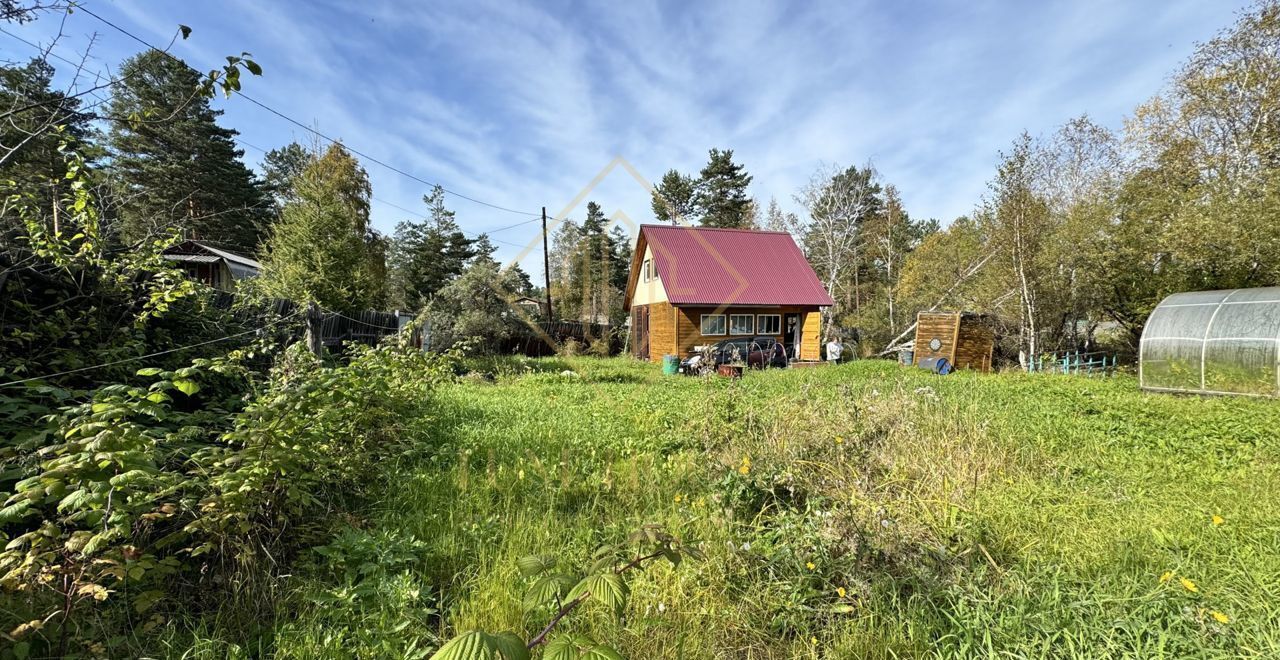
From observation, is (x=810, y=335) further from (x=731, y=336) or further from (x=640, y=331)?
(x=640, y=331)

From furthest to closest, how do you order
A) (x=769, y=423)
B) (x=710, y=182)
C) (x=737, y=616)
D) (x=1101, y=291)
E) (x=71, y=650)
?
1. (x=710, y=182)
2. (x=1101, y=291)
3. (x=769, y=423)
4. (x=737, y=616)
5. (x=71, y=650)

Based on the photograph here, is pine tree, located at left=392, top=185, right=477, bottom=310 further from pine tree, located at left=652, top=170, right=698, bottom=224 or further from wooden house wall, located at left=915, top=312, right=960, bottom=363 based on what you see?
wooden house wall, located at left=915, top=312, right=960, bottom=363

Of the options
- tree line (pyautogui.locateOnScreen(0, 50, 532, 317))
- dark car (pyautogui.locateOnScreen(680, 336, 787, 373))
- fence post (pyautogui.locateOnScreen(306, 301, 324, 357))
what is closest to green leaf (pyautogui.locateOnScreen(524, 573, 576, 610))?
tree line (pyautogui.locateOnScreen(0, 50, 532, 317))

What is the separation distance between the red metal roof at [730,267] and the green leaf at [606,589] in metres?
14.4

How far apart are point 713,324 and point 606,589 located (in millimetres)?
15660

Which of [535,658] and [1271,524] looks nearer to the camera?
[535,658]

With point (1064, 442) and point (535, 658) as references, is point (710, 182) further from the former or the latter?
point (535, 658)

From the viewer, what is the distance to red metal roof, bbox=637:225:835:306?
16.6 m

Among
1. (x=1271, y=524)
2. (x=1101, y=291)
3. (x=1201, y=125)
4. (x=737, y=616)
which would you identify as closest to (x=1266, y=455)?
(x=1271, y=524)

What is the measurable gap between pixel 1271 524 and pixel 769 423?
3373 millimetres

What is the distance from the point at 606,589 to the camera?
1.40 meters

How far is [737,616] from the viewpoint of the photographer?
2.30 m

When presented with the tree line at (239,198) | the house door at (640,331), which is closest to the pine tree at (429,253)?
the tree line at (239,198)

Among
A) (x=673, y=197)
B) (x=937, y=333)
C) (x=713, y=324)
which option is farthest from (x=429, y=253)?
(x=937, y=333)
